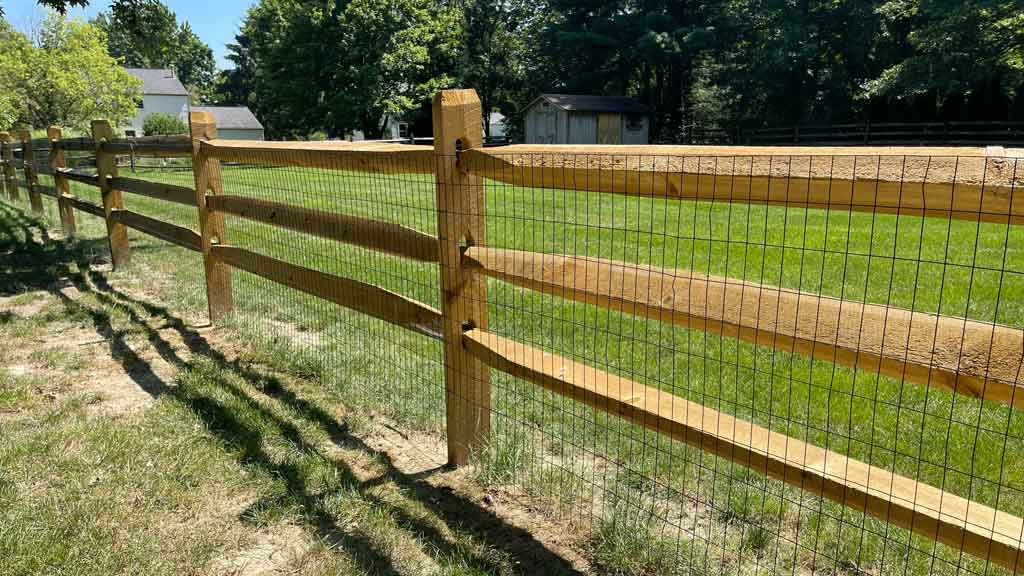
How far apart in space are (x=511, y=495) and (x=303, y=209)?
253 cm

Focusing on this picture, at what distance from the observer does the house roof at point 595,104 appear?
41.2 metres

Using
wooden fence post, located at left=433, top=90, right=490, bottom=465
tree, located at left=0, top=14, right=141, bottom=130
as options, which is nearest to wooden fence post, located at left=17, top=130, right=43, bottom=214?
wooden fence post, located at left=433, top=90, right=490, bottom=465

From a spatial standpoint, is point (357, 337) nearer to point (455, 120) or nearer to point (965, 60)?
point (455, 120)

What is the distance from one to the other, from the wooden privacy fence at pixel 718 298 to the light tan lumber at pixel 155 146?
2.49 m

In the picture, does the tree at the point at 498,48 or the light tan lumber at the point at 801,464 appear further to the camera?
the tree at the point at 498,48

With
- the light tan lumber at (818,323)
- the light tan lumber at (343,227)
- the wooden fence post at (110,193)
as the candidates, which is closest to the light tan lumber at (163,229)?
the wooden fence post at (110,193)

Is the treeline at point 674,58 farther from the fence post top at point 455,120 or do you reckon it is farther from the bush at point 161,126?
the fence post top at point 455,120

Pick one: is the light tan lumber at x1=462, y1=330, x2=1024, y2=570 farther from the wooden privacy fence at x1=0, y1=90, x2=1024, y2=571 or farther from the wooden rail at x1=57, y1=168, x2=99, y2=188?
the wooden rail at x1=57, y1=168, x2=99, y2=188

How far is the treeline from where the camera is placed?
95.1 feet

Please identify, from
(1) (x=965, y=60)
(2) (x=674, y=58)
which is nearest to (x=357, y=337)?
(1) (x=965, y=60)

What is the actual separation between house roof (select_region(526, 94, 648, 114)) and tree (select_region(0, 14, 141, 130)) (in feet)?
69.6

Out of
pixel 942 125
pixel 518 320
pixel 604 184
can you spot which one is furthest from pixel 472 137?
pixel 942 125

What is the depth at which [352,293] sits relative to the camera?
4.46 metres

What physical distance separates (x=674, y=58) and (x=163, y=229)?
39369mm
